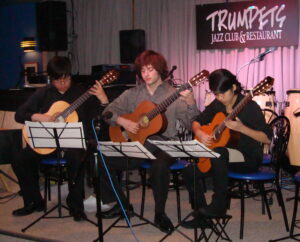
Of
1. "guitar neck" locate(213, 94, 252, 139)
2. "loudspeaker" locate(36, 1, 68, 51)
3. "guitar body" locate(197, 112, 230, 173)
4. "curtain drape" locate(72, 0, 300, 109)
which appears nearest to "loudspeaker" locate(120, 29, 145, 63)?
"curtain drape" locate(72, 0, 300, 109)

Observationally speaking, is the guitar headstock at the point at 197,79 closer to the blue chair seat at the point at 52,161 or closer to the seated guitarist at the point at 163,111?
the seated guitarist at the point at 163,111

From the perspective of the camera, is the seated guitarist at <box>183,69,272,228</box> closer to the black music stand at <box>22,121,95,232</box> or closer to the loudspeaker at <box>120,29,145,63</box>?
the black music stand at <box>22,121,95,232</box>

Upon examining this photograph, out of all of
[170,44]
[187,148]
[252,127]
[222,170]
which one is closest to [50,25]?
[170,44]

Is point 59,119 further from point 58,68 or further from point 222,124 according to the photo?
point 222,124

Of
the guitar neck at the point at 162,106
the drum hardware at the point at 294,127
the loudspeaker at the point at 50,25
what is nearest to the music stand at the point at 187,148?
the guitar neck at the point at 162,106

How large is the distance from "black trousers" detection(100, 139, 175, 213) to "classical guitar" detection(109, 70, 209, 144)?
4.7 inches

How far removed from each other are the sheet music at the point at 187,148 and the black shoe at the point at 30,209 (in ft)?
5.50

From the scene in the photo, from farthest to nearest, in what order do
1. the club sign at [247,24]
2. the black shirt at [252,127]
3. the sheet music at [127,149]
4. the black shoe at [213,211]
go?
the club sign at [247,24] < the black shirt at [252,127] < the black shoe at [213,211] < the sheet music at [127,149]

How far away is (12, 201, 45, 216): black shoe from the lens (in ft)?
13.2

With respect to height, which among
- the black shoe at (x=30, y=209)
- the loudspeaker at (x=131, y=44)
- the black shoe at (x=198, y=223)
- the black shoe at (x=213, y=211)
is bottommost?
the black shoe at (x=30, y=209)

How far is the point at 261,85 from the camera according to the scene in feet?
10.6

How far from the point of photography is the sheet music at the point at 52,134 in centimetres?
330

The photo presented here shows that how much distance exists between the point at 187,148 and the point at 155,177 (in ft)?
2.45

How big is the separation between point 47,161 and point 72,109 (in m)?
0.50
